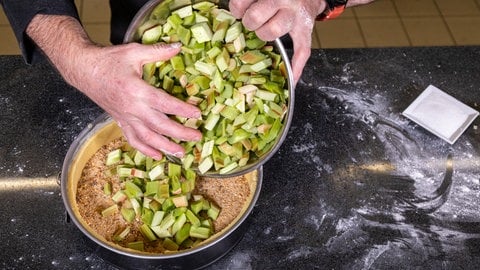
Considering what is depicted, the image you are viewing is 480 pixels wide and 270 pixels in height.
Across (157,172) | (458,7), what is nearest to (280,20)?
(157,172)

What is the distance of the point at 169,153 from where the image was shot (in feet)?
3.24

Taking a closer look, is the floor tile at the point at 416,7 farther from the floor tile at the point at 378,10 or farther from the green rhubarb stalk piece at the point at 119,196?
the green rhubarb stalk piece at the point at 119,196

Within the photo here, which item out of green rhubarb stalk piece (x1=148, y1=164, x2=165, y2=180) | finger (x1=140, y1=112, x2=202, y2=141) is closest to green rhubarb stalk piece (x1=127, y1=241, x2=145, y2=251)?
green rhubarb stalk piece (x1=148, y1=164, x2=165, y2=180)

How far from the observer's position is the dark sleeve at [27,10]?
3.48 ft

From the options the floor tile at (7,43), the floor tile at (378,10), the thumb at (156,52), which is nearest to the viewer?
the thumb at (156,52)

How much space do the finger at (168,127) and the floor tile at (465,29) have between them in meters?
1.82

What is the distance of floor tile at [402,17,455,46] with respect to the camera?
2.37 m

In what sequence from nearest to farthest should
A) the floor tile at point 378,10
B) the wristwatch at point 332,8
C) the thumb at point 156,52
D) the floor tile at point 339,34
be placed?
1. the thumb at point 156,52
2. the wristwatch at point 332,8
3. the floor tile at point 339,34
4. the floor tile at point 378,10

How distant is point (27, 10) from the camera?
107cm

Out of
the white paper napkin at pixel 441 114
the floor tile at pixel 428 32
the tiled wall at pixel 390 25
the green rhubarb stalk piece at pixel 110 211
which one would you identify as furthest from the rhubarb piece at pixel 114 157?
the floor tile at pixel 428 32

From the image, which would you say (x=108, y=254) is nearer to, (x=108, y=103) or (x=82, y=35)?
(x=108, y=103)

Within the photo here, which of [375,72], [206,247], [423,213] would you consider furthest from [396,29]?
[206,247]

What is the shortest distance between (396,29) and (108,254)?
5.92 ft

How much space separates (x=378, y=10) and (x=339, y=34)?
26cm
